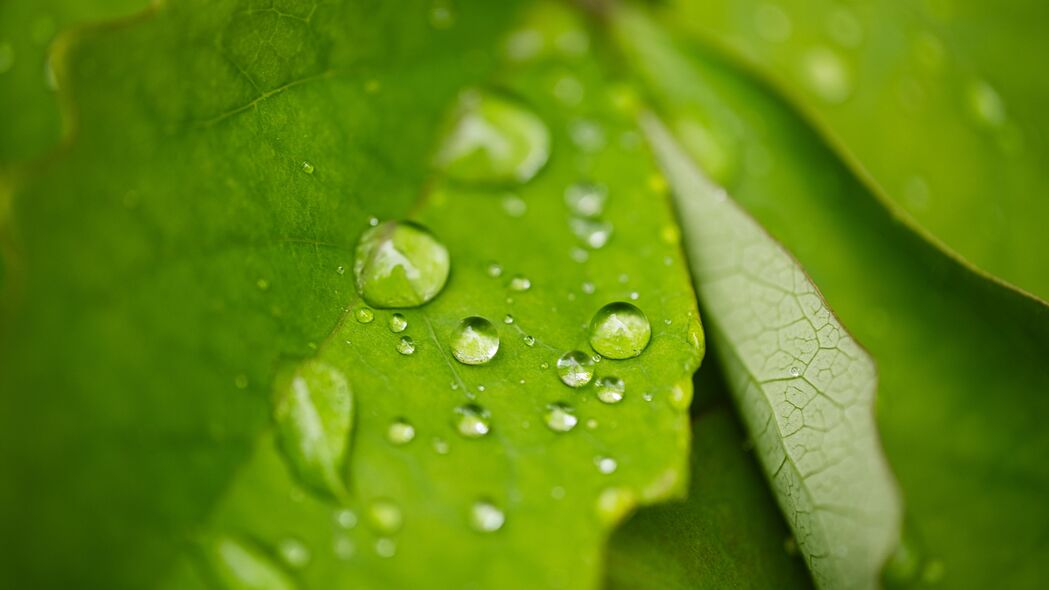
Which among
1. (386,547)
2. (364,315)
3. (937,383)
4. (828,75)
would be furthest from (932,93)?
(386,547)

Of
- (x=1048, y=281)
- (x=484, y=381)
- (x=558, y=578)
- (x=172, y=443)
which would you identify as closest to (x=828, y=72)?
(x=1048, y=281)

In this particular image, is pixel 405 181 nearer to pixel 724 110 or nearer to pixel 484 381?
pixel 484 381

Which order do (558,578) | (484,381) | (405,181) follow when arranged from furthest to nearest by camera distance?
(405,181), (484,381), (558,578)

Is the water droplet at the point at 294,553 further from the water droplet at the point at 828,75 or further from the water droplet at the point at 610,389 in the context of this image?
the water droplet at the point at 828,75

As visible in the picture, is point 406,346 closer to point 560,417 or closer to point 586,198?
point 560,417

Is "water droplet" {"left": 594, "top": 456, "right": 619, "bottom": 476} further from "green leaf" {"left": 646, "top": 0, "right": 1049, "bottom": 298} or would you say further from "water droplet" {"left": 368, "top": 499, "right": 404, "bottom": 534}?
"green leaf" {"left": 646, "top": 0, "right": 1049, "bottom": 298}

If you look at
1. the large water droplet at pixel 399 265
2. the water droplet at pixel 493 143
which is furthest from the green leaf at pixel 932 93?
the large water droplet at pixel 399 265

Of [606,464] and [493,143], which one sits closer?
[606,464]

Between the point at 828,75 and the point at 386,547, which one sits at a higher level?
the point at 828,75
